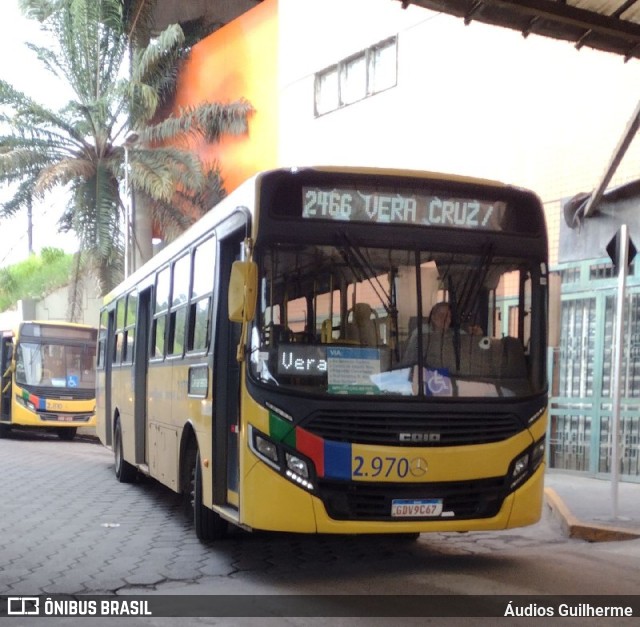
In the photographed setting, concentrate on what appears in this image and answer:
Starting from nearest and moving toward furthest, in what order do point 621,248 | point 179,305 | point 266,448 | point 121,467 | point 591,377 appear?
point 266,448 → point 179,305 → point 621,248 → point 121,467 → point 591,377

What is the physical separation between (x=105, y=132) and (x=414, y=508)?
23.2 metres

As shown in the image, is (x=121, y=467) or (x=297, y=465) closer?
(x=297, y=465)

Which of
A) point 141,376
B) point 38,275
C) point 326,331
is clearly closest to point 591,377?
point 141,376

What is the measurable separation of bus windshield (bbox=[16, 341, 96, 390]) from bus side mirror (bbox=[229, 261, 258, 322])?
17715 millimetres

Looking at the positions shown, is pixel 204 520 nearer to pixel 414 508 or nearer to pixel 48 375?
pixel 414 508

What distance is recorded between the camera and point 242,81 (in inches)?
1029

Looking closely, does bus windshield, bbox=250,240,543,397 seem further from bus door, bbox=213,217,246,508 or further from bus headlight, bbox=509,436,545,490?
bus door, bbox=213,217,246,508

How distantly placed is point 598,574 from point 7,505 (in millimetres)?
6763

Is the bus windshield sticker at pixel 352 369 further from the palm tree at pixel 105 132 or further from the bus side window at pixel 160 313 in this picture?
the palm tree at pixel 105 132

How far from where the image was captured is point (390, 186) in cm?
715

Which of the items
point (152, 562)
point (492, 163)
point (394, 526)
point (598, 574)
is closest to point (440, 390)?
point (394, 526)

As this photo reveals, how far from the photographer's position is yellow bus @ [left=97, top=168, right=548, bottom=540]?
6645 millimetres

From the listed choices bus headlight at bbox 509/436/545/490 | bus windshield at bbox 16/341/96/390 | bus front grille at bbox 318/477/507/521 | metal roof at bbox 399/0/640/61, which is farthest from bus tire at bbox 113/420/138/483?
bus windshield at bbox 16/341/96/390

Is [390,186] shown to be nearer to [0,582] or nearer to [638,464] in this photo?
[0,582]
